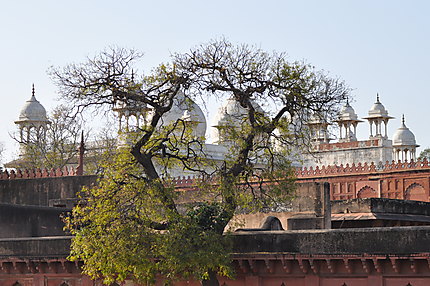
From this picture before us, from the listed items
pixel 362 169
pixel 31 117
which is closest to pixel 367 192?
pixel 362 169

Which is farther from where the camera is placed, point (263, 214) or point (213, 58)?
point (263, 214)

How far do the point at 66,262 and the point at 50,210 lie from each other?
329 cm

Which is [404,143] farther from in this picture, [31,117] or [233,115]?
[233,115]

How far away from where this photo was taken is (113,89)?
19891 millimetres

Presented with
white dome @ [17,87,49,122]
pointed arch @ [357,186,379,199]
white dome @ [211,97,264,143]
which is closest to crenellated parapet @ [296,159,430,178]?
pointed arch @ [357,186,379,199]

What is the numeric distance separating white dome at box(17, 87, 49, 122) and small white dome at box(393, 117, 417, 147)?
833 inches

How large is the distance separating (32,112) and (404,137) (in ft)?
73.6

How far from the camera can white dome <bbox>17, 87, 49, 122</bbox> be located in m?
53.3

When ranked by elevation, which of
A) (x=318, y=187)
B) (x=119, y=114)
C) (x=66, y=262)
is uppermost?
(x=119, y=114)

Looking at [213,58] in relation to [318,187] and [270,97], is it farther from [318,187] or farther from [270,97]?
[318,187]

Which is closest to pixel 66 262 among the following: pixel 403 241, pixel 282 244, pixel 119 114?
pixel 119 114

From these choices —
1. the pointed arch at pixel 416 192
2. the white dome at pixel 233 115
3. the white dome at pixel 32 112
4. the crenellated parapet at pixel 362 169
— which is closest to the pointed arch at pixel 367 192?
the crenellated parapet at pixel 362 169

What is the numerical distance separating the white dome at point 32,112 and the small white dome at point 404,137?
69.4 ft

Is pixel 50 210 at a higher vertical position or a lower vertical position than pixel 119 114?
lower
